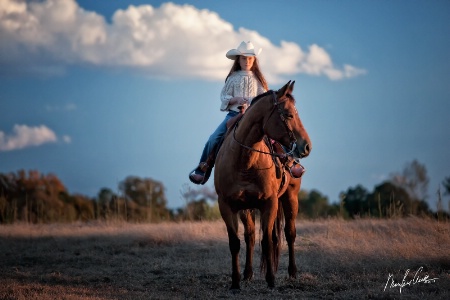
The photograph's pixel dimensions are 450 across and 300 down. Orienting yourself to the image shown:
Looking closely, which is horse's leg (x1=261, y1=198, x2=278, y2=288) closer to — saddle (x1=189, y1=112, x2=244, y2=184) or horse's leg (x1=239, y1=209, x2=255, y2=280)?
horse's leg (x1=239, y1=209, x2=255, y2=280)

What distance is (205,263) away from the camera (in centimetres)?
1089

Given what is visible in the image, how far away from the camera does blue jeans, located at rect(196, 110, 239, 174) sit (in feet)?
29.8

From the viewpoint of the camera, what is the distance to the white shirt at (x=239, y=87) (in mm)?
9273

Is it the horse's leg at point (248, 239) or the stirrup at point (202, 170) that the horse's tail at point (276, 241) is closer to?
the horse's leg at point (248, 239)

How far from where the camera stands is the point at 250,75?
30.8 feet

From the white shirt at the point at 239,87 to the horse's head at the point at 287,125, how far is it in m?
1.48

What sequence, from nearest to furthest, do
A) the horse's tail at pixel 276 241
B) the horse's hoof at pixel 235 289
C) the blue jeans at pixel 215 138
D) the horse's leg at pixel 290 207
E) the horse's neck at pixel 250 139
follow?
the horse's neck at pixel 250 139
the horse's hoof at pixel 235 289
the blue jeans at pixel 215 138
the horse's tail at pixel 276 241
the horse's leg at pixel 290 207

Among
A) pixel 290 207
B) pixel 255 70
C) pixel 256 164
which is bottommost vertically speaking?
pixel 290 207

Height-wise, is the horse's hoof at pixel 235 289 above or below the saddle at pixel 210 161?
below

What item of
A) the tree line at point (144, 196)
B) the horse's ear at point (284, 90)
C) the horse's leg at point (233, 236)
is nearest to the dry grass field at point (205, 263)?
the horse's leg at point (233, 236)

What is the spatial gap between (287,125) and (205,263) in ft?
14.1

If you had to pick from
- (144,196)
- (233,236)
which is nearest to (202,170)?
(233,236)

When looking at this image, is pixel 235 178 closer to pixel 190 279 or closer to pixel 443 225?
pixel 190 279

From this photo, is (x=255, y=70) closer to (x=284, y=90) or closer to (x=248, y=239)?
(x=284, y=90)
